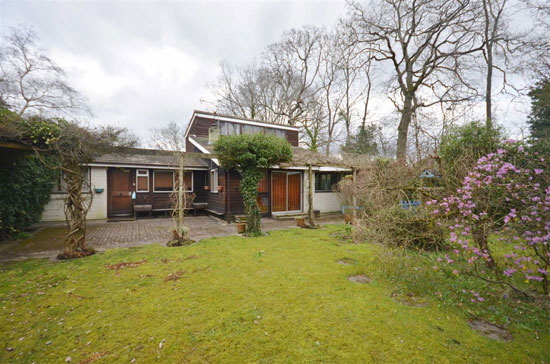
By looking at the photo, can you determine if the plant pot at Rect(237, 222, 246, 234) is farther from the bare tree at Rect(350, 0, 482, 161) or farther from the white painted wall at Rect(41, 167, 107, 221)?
the bare tree at Rect(350, 0, 482, 161)

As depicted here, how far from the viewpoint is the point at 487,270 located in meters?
4.22

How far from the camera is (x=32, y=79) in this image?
15219 millimetres

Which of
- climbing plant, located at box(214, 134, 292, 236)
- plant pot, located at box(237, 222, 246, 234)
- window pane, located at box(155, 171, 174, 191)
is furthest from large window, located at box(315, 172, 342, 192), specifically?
window pane, located at box(155, 171, 174, 191)

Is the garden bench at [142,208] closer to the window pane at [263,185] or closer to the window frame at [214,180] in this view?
the window frame at [214,180]

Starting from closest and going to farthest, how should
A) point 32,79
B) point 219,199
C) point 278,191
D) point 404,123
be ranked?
point 219,199 < point 278,191 < point 32,79 < point 404,123

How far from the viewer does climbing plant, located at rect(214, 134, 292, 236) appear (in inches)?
303

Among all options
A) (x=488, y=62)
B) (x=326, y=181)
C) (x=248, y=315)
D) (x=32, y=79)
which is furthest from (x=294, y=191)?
(x=32, y=79)

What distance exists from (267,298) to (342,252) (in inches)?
120

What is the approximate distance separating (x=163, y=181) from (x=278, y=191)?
6571mm

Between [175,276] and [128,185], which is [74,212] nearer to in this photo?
[175,276]

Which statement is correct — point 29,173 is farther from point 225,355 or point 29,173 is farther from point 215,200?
point 225,355

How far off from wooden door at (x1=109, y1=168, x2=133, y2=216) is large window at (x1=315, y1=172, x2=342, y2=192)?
1043 centimetres

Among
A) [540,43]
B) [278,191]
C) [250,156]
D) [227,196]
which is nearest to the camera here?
[250,156]

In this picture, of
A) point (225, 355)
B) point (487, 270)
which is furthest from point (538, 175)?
point (225, 355)
